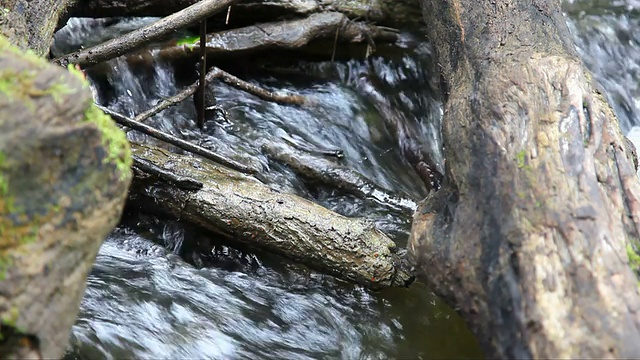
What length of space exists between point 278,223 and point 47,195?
176 centimetres

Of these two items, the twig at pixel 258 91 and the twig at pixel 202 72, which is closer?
the twig at pixel 202 72

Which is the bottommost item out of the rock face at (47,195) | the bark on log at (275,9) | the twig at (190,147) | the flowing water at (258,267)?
the flowing water at (258,267)

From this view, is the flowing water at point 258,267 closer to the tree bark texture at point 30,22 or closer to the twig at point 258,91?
the twig at point 258,91

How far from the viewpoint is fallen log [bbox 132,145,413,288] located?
337 cm

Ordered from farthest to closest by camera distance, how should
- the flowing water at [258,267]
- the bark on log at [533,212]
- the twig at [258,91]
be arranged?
the twig at [258,91] → the flowing water at [258,267] → the bark on log at [533,212]

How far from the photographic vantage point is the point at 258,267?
376 centimetres

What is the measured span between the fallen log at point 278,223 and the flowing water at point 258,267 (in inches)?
8.9

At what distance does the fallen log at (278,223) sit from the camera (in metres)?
3.37

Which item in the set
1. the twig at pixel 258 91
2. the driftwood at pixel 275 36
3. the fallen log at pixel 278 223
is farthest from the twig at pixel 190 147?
the driftwood at pixel 275 36

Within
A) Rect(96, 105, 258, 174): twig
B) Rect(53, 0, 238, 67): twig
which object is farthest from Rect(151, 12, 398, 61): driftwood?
Rect(96, 105, 258, 174): twig

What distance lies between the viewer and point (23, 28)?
127 inches

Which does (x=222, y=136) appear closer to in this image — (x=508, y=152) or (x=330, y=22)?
(x=330, y=22)

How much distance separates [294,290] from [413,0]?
3.66 meters

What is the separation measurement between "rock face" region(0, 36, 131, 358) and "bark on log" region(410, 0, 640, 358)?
1.35 metres
